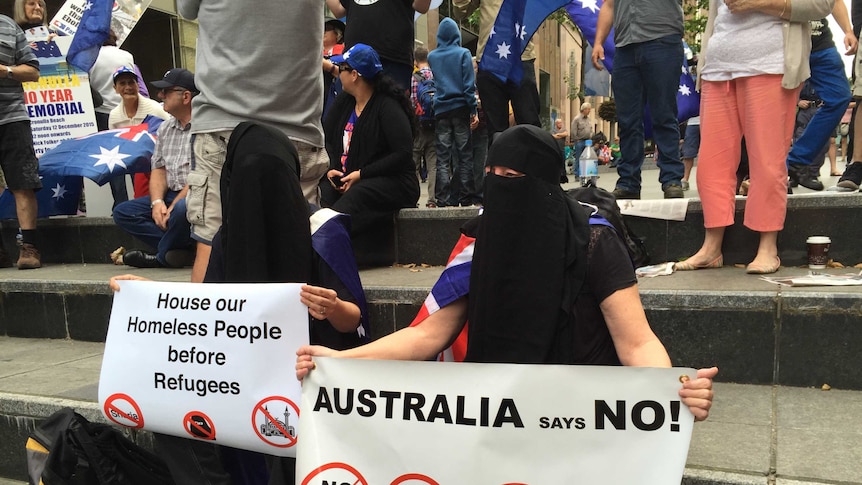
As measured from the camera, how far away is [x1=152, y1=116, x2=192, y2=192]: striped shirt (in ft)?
15.1

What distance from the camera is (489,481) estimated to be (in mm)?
1645

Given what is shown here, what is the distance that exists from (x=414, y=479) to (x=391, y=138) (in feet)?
9.14

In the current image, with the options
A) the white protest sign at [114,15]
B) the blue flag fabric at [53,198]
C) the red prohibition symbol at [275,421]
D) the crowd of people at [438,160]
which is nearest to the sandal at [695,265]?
the crowd of people at [438,160]

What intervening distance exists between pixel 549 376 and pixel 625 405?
0.62 ft

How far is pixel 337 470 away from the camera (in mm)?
1771

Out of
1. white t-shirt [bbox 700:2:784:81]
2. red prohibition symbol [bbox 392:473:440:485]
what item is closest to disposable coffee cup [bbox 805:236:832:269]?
white t-shirt [bbox 700:2:784:81]

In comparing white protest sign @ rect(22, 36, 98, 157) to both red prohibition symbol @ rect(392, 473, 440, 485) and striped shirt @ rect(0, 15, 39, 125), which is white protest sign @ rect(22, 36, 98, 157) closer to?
striped shirt @ rect(0, 15, 39, 125)

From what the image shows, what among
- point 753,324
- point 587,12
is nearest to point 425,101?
point 587,12

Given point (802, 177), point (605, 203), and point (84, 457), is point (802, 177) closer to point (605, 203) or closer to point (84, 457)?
point (605, 203)

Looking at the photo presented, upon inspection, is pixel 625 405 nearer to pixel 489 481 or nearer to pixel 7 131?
pixel 489 481

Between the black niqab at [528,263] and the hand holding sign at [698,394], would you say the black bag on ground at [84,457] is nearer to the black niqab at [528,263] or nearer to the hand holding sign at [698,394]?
the black niqab at [528,263]

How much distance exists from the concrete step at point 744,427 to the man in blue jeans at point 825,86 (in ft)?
9.16

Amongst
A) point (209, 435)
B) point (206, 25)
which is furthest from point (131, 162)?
point (209, 435)

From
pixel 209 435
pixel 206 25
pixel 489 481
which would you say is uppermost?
pixel 206 25
